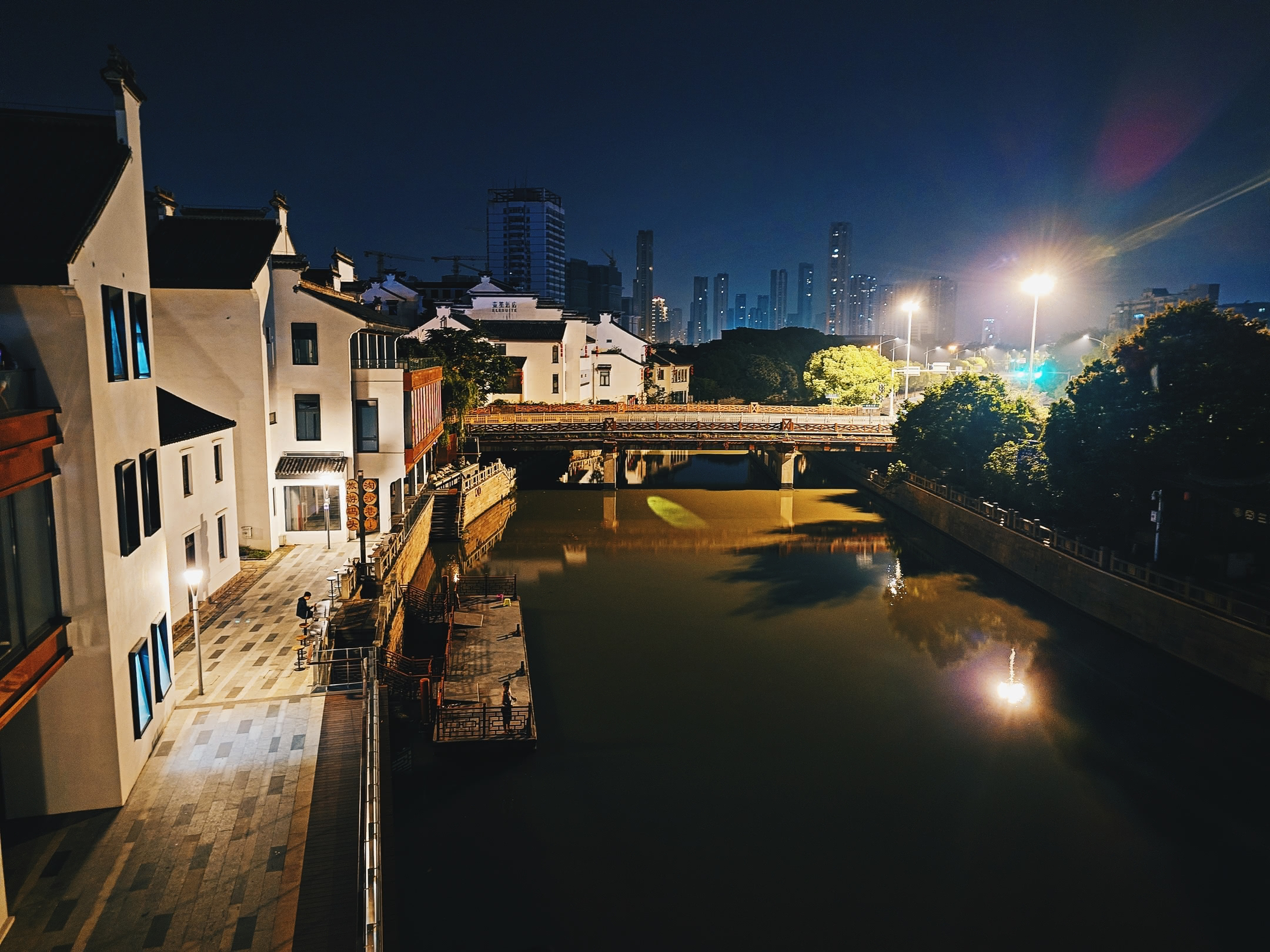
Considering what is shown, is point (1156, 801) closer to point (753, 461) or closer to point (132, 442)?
point (132, 442)

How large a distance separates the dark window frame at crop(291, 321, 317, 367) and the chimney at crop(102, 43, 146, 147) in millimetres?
15311

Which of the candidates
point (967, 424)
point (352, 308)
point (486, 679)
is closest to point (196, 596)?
A: point (486, 679)

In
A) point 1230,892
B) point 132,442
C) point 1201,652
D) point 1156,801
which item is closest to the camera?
point 132,442

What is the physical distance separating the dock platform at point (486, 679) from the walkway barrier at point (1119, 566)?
19025mm

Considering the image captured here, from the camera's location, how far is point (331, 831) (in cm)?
1212

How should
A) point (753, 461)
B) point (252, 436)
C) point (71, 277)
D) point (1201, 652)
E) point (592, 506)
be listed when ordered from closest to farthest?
point (71, 277) → point (1201, 652) → point (252, 436) → point (592, 506) → point (753, 461)

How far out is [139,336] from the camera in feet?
46.2

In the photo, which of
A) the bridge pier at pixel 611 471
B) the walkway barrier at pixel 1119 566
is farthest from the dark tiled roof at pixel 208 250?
the bridge pier at pixel 611 471

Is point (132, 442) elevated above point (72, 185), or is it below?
below

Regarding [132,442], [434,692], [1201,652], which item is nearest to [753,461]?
[1201,652]

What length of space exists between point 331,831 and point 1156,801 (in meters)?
16.7

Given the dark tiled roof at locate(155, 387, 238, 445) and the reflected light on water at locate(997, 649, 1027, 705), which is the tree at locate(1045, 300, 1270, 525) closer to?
the reflected light on water at locate(997, 649, 1027, 705)

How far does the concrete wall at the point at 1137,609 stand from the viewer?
2231cm

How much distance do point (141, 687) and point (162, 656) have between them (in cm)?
162
